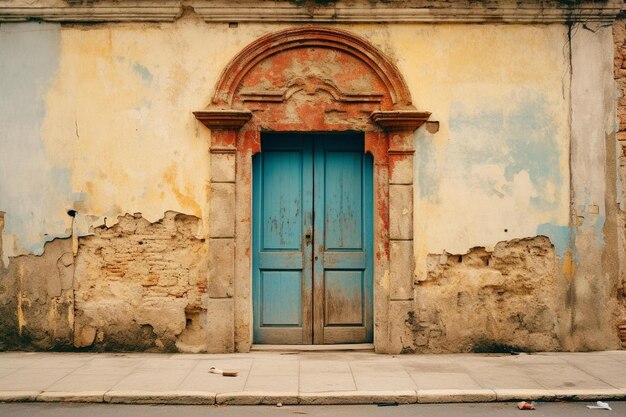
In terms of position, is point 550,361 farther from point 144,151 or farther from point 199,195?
point 144,151

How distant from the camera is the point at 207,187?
25.9 ft

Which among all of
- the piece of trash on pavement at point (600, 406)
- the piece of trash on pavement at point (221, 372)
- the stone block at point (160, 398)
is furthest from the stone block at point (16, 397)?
the piece of trash on pavement at point (600, 406)

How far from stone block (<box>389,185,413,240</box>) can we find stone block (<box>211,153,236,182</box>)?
188cm

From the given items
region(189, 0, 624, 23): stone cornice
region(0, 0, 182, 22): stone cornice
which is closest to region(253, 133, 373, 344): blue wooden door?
region(189, 0, 624, 23): stone cornice

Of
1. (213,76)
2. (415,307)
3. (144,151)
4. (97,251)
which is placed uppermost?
(213,76)

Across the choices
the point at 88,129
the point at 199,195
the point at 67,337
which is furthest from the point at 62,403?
the point at 88,129

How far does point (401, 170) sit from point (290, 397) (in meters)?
3.11

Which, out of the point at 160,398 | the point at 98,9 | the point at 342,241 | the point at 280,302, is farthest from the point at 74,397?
the point at 98,9

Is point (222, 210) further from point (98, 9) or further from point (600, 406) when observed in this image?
point (600, 406)

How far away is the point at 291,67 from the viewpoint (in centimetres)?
799

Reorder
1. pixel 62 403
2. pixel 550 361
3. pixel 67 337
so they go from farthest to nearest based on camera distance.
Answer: pixel 67 337 → pixel 550 361 → pixel 62 403

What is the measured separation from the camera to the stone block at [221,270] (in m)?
7.82

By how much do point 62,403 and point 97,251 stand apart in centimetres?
231

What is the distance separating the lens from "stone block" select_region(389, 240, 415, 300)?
7.83 m
